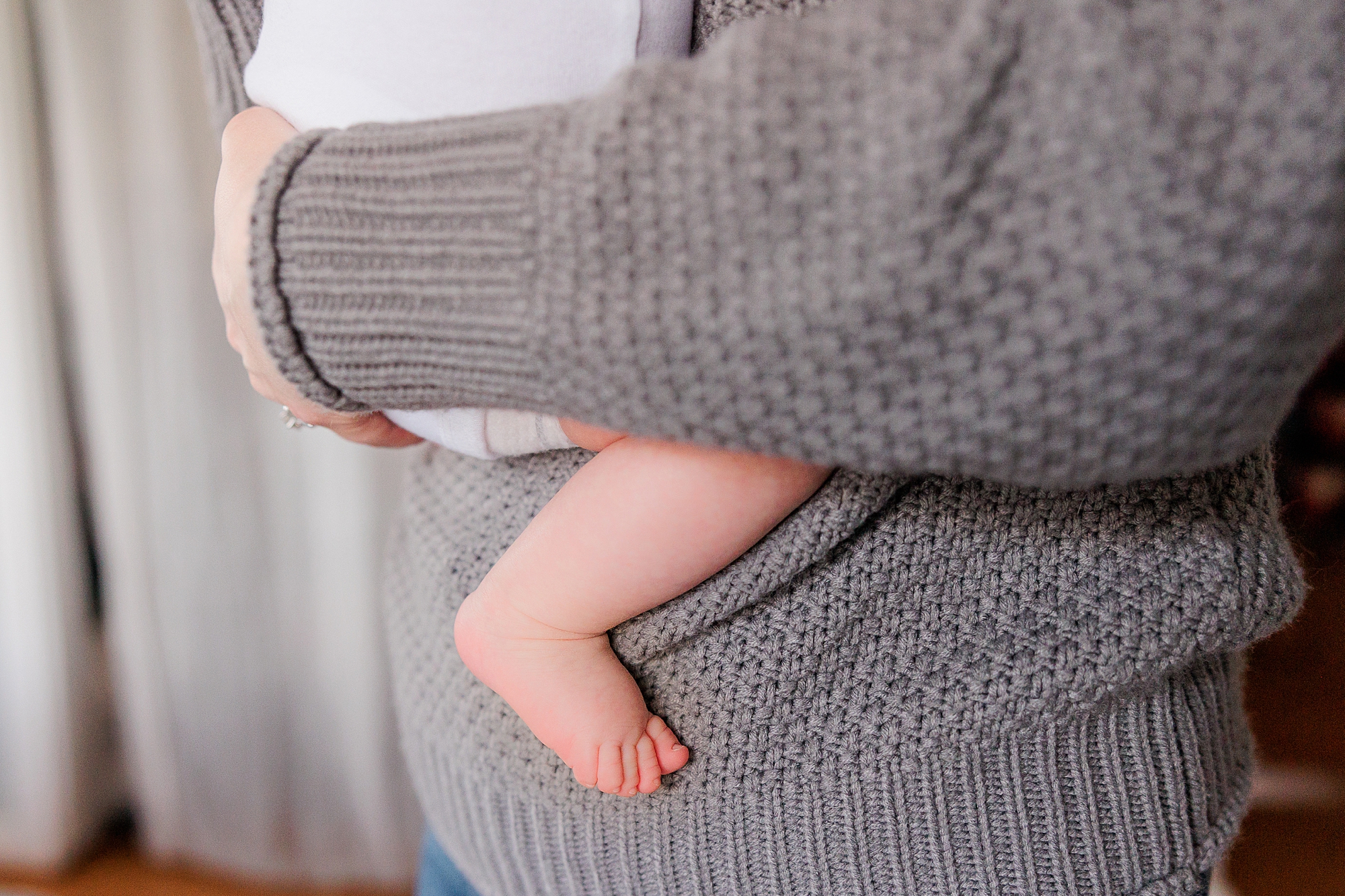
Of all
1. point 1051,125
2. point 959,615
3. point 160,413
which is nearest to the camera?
point 1051,125

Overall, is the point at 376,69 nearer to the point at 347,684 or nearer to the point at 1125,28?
the point at 1125,28

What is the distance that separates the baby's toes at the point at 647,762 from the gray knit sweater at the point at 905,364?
22 millimetres

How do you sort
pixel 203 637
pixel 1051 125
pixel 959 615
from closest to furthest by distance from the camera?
pixel 1051 125
pixel 959 615
pixel 203 637

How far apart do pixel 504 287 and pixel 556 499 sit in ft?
0.60

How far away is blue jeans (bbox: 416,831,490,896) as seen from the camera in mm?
838

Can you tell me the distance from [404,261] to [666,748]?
1.14 ft

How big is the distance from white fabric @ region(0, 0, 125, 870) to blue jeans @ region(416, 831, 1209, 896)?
1253mm

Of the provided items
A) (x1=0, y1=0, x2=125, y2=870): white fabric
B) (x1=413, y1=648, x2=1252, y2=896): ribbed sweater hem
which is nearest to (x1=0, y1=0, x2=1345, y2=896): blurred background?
(x1=0, y1=0, x2=125, y2=870): white fabric

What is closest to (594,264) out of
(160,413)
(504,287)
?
(504,287)

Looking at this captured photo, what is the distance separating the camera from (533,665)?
571mm

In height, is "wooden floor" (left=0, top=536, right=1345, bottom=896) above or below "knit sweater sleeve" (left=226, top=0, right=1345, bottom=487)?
below

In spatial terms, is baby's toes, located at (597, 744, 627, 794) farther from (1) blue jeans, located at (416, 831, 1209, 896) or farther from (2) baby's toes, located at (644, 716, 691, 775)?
(1) blue jeans, located at (416, 831, 1209, 896)

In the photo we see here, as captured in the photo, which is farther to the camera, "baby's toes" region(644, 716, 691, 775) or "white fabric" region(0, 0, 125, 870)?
"white fabric" region(0, 0, 125, 870)

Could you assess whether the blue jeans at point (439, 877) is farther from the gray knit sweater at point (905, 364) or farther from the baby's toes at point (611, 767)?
the baby's toes at point (611, 767)
